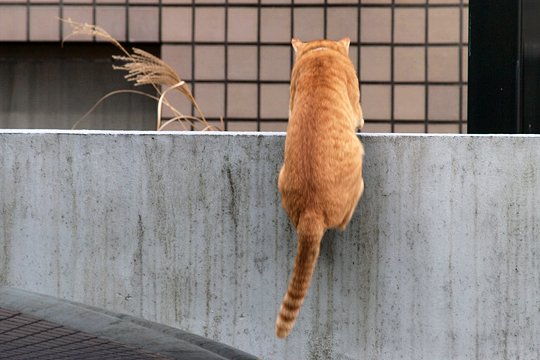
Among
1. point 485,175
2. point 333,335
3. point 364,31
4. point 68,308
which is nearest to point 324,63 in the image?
point 485,175

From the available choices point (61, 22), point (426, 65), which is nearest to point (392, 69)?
point (426, 65)

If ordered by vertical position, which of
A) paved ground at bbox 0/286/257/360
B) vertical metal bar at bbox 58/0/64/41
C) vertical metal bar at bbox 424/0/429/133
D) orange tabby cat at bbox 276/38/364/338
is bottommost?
paved ground at bbox 0/286/257/360

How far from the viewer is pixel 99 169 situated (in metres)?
4.18

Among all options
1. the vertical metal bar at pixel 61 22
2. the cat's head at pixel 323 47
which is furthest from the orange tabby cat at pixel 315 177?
the vertical metal bar at pixel 61 22

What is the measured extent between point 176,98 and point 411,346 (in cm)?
474

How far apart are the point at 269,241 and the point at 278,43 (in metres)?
4.54

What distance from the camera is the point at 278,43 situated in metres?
8.51

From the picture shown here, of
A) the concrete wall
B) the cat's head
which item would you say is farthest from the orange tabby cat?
the cat's head

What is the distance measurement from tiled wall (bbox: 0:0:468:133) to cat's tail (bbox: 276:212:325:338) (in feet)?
15.1

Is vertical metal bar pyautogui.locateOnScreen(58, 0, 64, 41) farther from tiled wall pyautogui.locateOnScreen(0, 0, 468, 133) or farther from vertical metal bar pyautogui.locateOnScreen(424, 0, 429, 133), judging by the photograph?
vertical metal bar pyautogui.locateOnScreen(424, 0, 429, 133)

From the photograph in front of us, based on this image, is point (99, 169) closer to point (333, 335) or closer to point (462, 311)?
point (333, 335)

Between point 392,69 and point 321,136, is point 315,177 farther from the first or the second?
point 392,69

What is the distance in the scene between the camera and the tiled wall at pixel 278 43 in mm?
8406

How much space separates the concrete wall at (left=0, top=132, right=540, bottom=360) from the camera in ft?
13.4
